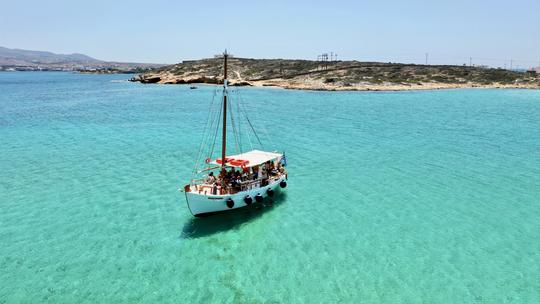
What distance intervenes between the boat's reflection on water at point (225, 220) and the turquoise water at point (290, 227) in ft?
0.44

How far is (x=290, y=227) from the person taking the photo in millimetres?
24250

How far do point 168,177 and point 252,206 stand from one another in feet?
30.4

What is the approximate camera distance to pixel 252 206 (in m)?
27.8

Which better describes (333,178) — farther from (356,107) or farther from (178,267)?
(356,107)

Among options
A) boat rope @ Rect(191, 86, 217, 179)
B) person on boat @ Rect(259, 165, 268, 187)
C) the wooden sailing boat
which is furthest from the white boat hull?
boat rope @ Rect(191, 86, 217, 179)

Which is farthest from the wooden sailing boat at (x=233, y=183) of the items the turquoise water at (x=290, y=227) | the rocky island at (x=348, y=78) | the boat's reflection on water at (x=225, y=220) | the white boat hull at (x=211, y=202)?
the rocky island at (x=348, y=78)

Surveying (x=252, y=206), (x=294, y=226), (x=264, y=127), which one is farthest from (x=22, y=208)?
(x=264, y=127)

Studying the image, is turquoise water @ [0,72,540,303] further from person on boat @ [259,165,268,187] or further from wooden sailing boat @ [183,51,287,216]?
person on boat @ [259,165,268,187]

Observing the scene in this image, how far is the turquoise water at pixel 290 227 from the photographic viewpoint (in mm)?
17953

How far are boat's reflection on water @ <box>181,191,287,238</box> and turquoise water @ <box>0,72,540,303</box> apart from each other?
0.44ft

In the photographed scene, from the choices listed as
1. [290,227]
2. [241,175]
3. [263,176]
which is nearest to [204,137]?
[263,176]

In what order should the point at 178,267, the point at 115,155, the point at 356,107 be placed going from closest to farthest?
the point at 178,267 < the point at 115,155 < the point at 356,107

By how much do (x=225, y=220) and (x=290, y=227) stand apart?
442cm

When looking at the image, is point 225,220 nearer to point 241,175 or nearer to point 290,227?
point 241,175
